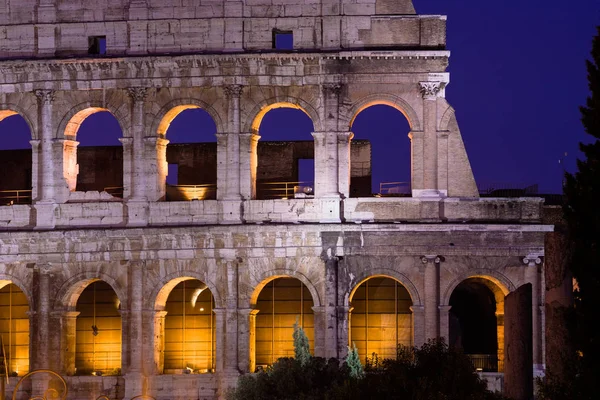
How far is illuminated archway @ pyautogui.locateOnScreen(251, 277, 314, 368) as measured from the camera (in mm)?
37188

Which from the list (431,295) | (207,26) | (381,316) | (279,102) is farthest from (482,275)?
(207,26)

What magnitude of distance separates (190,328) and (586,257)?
52.8 ft

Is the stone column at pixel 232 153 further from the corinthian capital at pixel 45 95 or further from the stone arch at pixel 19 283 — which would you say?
the stone arch at pixel 19 283

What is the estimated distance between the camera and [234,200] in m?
→ 34.7

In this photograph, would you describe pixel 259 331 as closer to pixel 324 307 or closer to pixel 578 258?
pixel 324 307

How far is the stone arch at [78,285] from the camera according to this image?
3500cm

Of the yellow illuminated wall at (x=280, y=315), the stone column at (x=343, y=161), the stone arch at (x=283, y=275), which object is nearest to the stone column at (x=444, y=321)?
the stone arch at (x=283, y=275)

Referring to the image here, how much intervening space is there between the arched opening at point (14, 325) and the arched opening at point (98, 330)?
1.47 meters

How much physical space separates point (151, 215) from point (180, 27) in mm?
5083

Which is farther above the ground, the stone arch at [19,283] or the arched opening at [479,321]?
the stone arch at [19,283]

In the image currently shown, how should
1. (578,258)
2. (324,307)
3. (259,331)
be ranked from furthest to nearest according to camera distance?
(259,331), (324,307), (578,258)

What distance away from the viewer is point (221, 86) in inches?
1384

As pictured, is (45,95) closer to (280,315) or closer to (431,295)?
(280,315)

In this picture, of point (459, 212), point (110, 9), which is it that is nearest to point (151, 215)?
point (110, 9)
